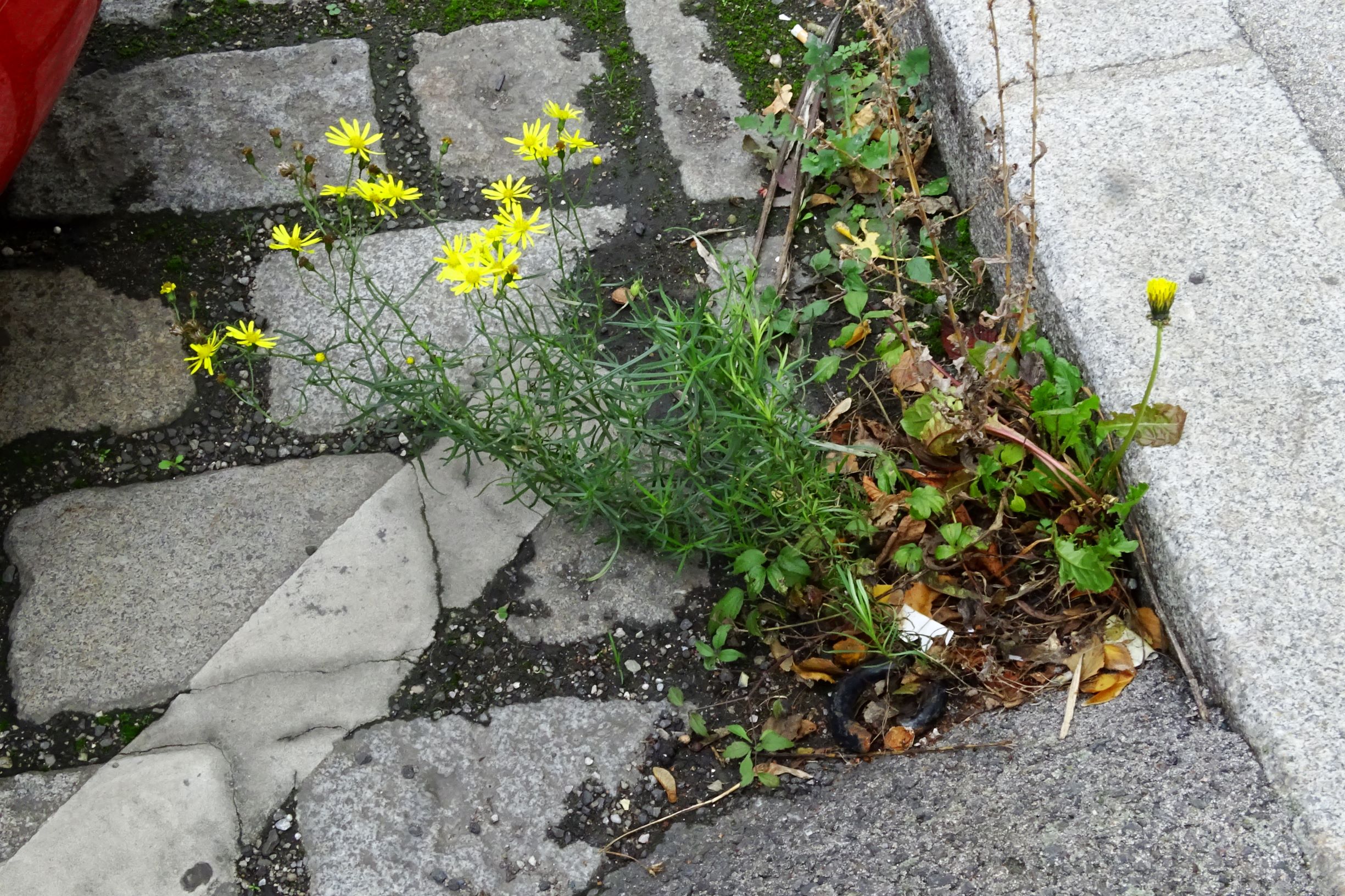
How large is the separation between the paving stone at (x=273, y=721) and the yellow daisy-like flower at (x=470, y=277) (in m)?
0.81

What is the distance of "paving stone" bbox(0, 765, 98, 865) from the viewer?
1.96 meters

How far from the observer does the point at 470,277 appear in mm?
1738

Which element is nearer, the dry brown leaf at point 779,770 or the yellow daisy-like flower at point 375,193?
the yellow daisy-like flower at point 375,193

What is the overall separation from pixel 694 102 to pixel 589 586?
4.80 feet

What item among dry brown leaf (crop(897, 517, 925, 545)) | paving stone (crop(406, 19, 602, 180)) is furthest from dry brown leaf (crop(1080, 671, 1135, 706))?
paving stone (crop(406, 19, 602, 180))

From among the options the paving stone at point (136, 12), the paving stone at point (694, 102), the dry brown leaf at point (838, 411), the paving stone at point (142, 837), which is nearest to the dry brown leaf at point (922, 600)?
the dry brown leaf at point (838, 411)

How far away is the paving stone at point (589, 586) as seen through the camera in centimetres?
219

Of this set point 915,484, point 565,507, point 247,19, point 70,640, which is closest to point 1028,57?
point 915,484

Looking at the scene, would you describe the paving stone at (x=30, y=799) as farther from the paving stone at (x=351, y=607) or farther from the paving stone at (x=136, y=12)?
the paving stone at (x=136, y=12)

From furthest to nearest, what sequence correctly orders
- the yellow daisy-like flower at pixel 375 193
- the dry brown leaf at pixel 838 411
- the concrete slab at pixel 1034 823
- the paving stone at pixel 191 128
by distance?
the paving stone at pixel 191 128 < the dry brown leaf at pixel 838 411 < the yellow daisy-like flower at pixel 375 193 < the concrete slab at pixel 1034 823

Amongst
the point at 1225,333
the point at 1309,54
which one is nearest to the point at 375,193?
the point at 1225,333

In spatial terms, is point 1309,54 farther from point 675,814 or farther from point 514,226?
point 675,814

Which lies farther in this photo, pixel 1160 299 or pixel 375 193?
pixel 375 193

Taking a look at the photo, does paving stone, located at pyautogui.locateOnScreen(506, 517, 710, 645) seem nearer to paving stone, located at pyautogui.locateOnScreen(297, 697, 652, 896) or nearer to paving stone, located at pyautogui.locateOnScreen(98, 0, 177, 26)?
paving stone, located at pyautogui.locateOnScreen(297, 697, 652, 896)
